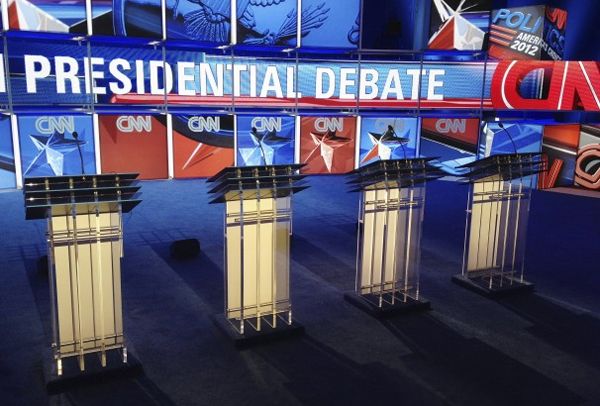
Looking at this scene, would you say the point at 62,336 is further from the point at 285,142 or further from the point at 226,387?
the point at 285,142

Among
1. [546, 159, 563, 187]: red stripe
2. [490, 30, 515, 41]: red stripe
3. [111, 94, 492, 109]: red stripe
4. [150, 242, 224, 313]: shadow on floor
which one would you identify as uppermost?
[490, 30, 515, 41]: red stripe

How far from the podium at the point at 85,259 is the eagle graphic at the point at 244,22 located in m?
8.14

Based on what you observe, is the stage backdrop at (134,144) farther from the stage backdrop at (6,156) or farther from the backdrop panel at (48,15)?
the backdrop panel at (48,15)

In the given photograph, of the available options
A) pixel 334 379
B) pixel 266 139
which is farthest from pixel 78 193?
pixel 266 139

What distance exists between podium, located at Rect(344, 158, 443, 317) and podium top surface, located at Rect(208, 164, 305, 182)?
0.64 m

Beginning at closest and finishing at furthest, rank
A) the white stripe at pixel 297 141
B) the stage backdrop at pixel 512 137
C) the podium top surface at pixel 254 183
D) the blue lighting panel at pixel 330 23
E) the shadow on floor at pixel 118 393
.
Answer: the shadow on floor at pixel 118 393 → the podium top surface at pixel 254 183 → the stage backdrop at pixel 512 137 → the blue lighting panel at pixel 330 23 → the white stripe at pixel 297 141

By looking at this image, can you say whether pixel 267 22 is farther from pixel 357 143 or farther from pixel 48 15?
pixel 48 15

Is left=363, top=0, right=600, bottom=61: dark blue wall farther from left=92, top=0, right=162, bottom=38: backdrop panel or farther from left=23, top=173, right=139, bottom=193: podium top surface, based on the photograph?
left=23, top=173, right=139, bottom=193: podium top surface

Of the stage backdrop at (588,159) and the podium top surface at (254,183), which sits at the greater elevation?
the podium top surface at (254,183)

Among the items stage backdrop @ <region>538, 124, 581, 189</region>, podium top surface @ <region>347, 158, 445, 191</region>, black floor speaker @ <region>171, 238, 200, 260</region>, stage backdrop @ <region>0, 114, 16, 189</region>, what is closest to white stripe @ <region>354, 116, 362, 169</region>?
stage backdrop @ <region>538, 124, 581, 189</region>

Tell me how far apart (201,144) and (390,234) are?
24.1 ft

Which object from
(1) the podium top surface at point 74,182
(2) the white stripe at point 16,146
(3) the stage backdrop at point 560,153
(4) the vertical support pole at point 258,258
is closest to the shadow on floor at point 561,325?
(4) the vertical support pole at point 258,258

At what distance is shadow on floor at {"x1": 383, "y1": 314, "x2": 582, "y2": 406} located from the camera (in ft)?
12.0

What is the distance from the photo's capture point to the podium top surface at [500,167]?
5.22m
